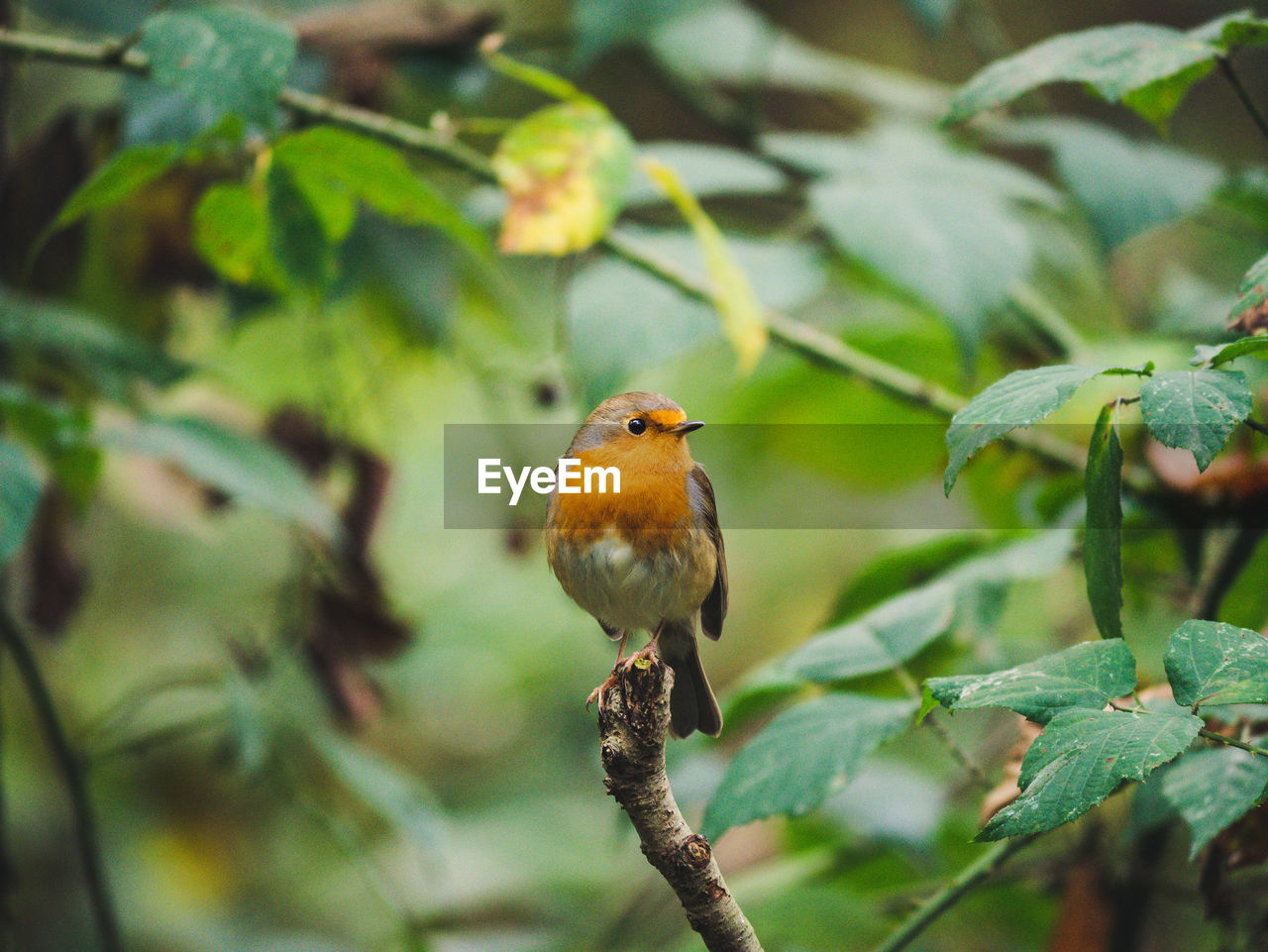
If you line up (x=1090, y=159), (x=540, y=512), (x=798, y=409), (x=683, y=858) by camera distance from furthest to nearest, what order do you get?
(x=798, y=409), (x=1090, y=159), (x=540, y=512), (x=683, y=858)

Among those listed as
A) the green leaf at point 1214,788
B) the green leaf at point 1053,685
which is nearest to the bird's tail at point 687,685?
the green leaf at point 1053,685

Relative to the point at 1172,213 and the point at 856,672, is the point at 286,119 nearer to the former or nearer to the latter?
the point at 856,672

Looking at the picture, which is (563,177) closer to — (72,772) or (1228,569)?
(1228,569)

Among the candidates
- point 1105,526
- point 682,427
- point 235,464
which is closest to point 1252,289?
point 1105,526

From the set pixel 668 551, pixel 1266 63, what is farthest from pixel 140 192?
pixel 1266 63

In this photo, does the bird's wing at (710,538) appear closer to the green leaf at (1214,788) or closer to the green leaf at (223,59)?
the green leaf at (1214,788)

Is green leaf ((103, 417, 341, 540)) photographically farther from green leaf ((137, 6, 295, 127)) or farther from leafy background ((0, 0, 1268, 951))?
green leaf ((137, 6, 295, 127))

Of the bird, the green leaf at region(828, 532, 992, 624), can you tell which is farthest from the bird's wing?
the green leaf at region(828, 532, 992, 624)
